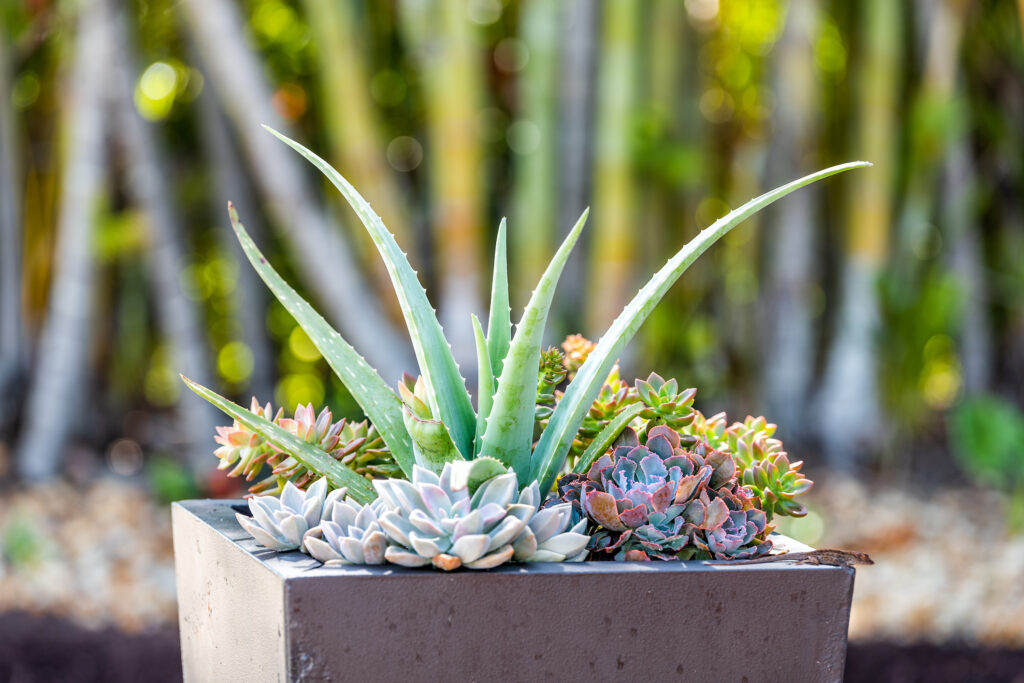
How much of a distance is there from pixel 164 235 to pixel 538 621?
2.27 m

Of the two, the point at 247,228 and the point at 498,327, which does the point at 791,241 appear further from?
the point at 498,327

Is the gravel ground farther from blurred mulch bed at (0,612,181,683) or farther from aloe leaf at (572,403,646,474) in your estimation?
aloe leaf at (572,403,646,474)

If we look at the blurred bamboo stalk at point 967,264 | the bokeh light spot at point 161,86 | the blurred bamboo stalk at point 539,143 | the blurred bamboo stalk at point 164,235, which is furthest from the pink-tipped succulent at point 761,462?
the bokeh light spot at point 161,86

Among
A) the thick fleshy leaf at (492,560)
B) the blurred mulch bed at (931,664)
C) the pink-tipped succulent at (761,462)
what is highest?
the pink-tipped succulent at (761,462)

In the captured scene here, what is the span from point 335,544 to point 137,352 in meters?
3.25

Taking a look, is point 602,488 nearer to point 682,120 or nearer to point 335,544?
point 335,544

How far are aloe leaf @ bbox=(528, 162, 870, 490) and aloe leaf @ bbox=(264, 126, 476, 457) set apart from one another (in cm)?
7

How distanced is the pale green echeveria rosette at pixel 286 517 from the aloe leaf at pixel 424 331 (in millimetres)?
123

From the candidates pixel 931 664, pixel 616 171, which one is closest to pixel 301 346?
pixel 616 171

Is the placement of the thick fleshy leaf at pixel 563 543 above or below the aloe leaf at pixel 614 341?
below

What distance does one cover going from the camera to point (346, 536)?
0.71m

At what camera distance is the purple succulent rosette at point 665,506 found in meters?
0.75

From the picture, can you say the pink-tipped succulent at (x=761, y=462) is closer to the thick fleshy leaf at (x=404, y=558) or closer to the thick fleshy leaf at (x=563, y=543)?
the thick fleshy leaf at (x=563, y=543)

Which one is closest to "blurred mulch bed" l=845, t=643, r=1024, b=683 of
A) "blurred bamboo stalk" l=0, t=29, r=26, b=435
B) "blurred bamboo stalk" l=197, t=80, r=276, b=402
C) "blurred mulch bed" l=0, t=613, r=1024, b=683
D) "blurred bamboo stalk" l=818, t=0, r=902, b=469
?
"blurred mulch bed" l=0, t=613, r=1024, b=683
